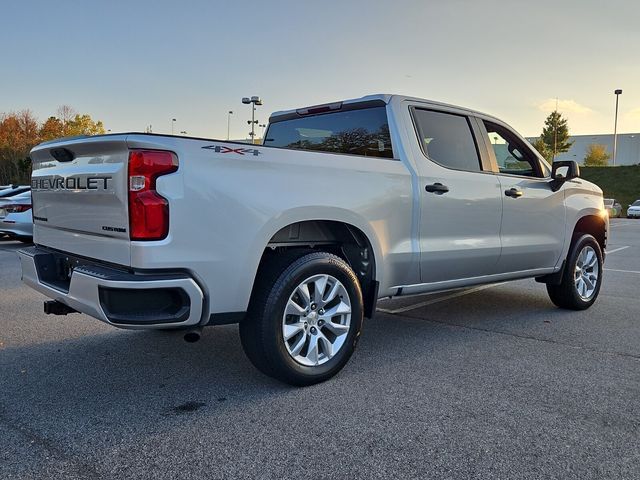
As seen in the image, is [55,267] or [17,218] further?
[17,218]

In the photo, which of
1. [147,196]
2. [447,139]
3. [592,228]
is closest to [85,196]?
[147,196]

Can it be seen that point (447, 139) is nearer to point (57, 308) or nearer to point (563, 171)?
point (563, 171)

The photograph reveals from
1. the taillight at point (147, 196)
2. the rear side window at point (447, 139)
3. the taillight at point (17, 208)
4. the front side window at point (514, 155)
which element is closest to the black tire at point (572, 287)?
the front side window at point (514, 155)

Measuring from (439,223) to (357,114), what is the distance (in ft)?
3.75

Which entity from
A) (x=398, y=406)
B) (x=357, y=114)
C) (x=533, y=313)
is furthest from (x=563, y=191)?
(x=398, y=406)

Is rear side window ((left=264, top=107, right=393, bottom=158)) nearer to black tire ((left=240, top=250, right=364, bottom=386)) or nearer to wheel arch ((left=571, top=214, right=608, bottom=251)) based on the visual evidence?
black tire ((left=240, top=250, right=364, bottom=386))

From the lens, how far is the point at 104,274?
3.03 meters

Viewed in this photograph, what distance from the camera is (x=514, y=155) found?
558 centimetres

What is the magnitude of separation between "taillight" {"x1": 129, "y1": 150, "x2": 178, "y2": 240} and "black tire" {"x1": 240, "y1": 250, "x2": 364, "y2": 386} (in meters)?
0.77

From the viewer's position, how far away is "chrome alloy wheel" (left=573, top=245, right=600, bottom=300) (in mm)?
6137

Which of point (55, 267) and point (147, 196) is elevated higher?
point (147, 196)

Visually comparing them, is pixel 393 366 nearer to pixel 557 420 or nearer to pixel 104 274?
pixel 557 420

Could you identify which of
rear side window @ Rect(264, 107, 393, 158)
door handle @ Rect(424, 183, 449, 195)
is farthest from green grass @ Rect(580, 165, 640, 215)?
door handle @ Rect(424, 183, 449, 195)

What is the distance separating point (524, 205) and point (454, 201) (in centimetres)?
109
